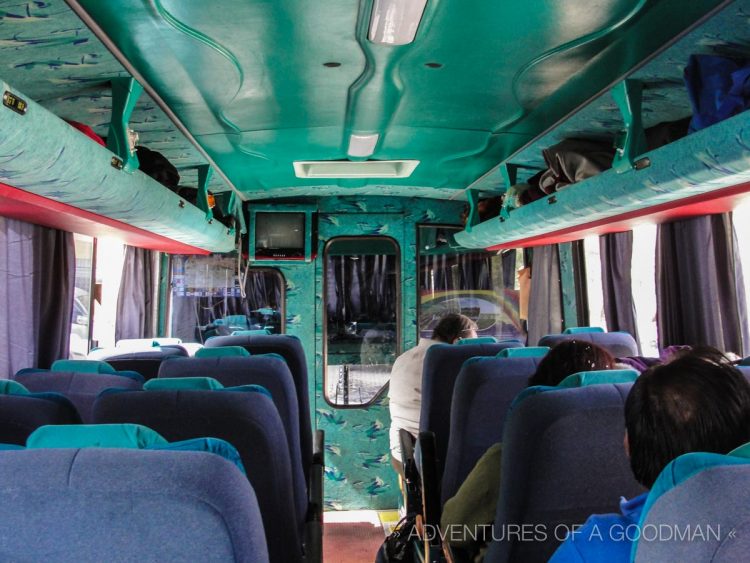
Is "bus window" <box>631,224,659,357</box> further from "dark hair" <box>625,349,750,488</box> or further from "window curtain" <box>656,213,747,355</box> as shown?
"dark hair" <box>625,349,750,488</box>

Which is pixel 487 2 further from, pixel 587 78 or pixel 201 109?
pixel 201 109

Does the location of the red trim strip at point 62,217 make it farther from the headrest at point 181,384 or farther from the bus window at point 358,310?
the bus window at point 358,310

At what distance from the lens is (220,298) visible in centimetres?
685

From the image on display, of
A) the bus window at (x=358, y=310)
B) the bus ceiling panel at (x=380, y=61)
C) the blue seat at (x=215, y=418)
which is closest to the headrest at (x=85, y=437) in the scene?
the blue seat at (x=215, y=418)

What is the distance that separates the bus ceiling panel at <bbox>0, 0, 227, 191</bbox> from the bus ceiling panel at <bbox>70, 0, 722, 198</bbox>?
4.1 inches

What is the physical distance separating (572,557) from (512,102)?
278 cm

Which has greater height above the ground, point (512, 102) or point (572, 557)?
point (512, 102)

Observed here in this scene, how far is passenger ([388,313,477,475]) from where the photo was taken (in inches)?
172

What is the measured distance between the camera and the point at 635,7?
2.23m

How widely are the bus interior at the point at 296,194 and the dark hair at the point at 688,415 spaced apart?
411 millimetres

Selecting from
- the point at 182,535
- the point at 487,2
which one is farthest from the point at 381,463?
the point at 182,535

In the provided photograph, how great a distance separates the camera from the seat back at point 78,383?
2.59 metres

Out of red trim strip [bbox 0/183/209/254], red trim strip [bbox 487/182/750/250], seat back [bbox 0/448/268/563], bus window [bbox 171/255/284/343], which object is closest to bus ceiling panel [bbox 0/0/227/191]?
red trim strip [bbox 0/183/209/254]

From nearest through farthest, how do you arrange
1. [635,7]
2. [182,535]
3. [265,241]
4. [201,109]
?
1. [182,535]
2. [635,7]
3. [201,109]
4. [265,241]
